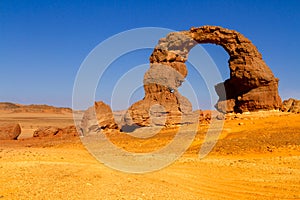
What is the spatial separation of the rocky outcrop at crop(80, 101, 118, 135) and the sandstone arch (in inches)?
80.3

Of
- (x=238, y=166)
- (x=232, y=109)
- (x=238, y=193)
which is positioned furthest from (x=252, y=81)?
(x=238, y=193)

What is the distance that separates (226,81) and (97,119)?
14257 millimetres

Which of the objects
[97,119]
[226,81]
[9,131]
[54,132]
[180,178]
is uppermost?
[226,81]

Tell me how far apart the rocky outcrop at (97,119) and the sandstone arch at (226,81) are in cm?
204

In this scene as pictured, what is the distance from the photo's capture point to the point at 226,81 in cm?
3500

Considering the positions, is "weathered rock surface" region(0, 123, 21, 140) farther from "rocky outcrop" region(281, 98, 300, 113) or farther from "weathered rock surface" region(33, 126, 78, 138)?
"rocky outcrop" region(281, 98, 300, 113)

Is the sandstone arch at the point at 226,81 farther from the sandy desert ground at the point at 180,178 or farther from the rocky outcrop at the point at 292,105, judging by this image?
the sandy desert ground at the point at 180,178

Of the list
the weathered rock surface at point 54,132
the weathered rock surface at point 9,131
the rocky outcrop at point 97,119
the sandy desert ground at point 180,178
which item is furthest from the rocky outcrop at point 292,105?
the weathered rock surface at point 9,131

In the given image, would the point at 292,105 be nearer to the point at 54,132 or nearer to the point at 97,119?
the point at 97,119

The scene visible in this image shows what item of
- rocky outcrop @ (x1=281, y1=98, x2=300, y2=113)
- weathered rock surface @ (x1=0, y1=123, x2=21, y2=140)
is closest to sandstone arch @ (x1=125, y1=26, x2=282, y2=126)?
rocky outcrop @ (x1=281, y1=98, x2=300, y2=113)

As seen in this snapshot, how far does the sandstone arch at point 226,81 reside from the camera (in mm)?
30781

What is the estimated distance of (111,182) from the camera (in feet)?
31.7

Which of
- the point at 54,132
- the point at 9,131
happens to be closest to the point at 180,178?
the point at 54,132

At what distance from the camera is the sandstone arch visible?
101 ft
